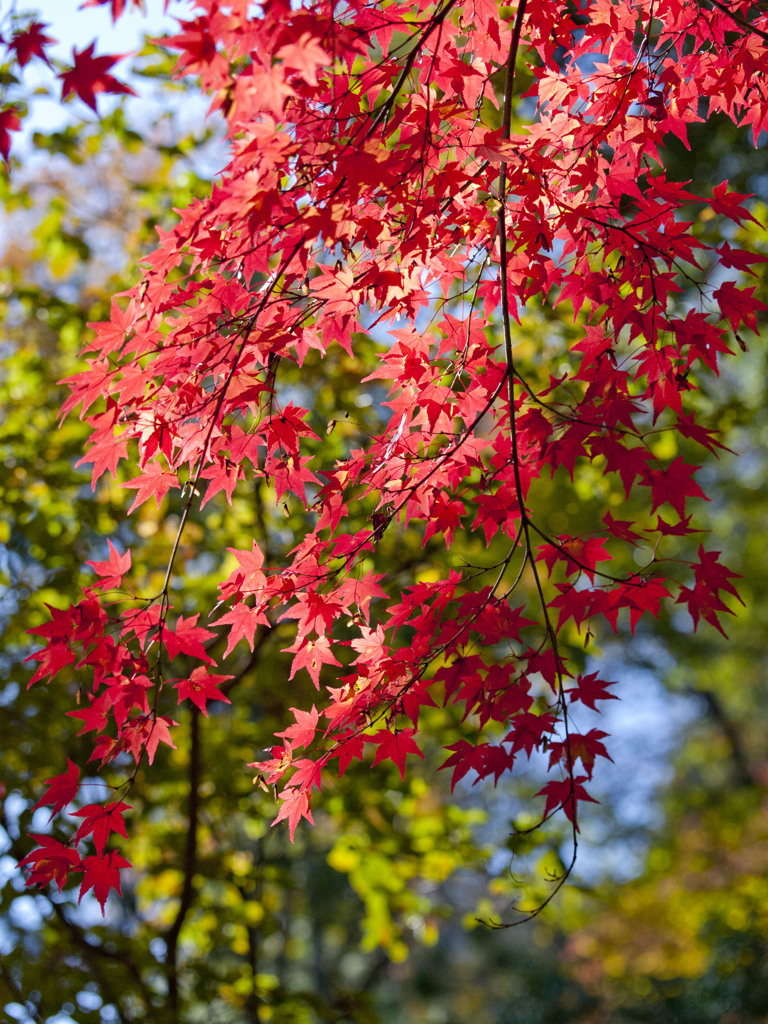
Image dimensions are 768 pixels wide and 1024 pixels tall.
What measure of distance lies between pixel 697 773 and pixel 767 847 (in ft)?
25.5

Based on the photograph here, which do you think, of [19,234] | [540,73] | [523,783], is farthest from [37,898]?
[523,783]

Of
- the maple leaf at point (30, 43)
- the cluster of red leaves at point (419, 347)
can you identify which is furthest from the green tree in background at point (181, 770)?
the maple leaf at point (30, 43)

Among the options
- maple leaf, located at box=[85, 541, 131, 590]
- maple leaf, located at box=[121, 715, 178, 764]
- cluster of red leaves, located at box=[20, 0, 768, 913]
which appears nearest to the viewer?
cluster of red leaves, located at box=[20, 0, 768, 913]

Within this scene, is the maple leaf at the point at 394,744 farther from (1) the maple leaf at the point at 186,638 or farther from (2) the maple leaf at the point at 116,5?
(2) the maple leaf at the point at 116,5

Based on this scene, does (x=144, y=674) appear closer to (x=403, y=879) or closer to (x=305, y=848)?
(x=403, y=879)

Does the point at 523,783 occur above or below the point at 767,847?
above

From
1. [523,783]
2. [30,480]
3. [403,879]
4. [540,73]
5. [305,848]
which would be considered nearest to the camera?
[540,73]

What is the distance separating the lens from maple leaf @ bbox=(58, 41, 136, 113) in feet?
3.58

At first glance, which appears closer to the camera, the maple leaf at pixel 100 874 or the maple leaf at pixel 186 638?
the maple leaf at pixel 100 874

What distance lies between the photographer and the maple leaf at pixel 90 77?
43.0 inches

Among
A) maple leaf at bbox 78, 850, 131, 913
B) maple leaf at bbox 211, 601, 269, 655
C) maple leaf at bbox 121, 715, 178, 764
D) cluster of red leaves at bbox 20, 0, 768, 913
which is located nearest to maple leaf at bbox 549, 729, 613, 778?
cluster of red leaves at bbox 20, 0, 768, 913

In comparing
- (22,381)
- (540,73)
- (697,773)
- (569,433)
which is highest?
(697,773)

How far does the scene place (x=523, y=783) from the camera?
36.0 feet

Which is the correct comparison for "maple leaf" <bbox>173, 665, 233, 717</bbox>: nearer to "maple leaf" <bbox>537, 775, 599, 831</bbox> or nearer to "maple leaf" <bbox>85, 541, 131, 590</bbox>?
"maple leaf" <bbox>85, 541, 131, 590</bbox>
